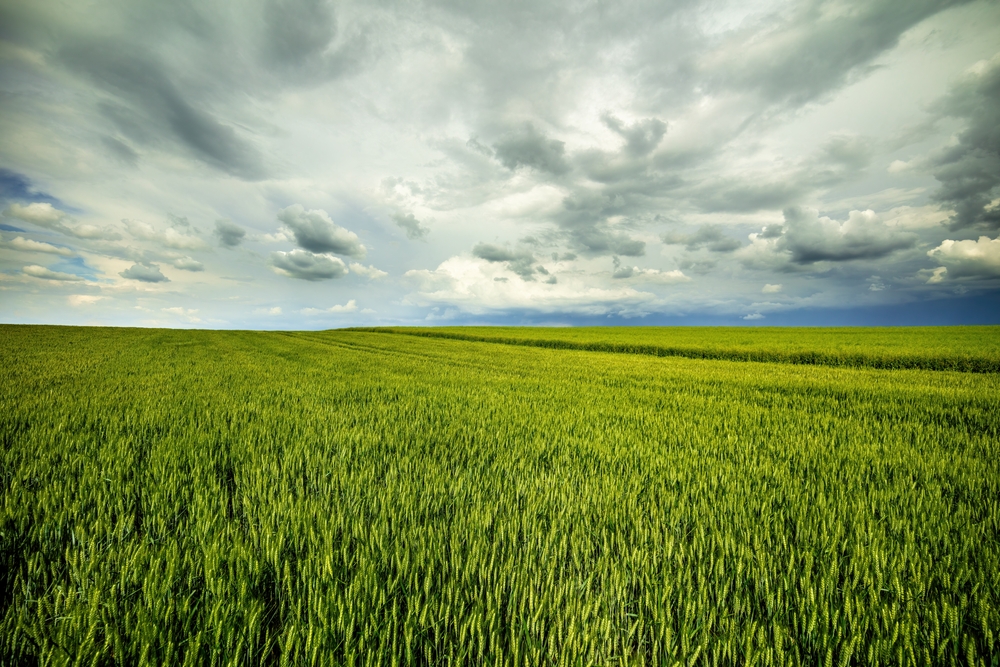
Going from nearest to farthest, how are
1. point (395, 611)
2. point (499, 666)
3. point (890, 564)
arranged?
1. point (499, 666)
2. point (395, 611)
3. point (890, 564)

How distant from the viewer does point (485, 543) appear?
242cm

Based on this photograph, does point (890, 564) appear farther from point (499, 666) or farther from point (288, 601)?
point (288, 601)

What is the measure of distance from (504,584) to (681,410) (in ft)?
20.4

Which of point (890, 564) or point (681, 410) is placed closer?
point (890, 564)

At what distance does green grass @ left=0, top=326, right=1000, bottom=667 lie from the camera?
1716mm

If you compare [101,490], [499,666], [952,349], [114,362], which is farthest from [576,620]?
[952,349]

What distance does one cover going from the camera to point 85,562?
2.13 metres

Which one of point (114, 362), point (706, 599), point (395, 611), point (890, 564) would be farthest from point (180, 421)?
point (114, 362)

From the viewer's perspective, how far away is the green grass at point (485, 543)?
1716 millimetres

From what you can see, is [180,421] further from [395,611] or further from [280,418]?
[395,611]

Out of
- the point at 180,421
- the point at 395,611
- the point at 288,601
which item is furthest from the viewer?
the point at 180,421

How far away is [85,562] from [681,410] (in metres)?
7.62

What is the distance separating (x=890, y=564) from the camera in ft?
7.84

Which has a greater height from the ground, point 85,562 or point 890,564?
point 85,562
